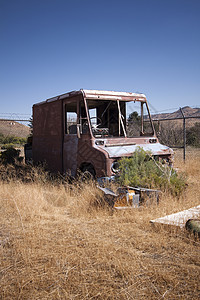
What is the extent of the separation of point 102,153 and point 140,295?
4.06 metres

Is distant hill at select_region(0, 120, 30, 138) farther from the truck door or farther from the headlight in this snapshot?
the headlight

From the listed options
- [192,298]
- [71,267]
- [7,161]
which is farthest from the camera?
[7,161]

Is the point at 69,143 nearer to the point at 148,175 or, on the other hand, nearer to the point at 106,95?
the point at 106,95

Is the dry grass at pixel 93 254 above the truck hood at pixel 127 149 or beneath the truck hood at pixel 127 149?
beneath

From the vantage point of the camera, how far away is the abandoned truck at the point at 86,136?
274 inches

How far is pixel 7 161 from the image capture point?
1168cm

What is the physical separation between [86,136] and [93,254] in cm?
393

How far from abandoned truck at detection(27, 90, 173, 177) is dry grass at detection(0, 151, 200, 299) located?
1312 mm

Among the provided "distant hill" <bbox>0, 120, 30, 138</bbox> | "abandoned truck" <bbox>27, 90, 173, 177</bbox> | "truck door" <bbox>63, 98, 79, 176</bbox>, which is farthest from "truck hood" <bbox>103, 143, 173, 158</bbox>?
"distant hill" <bbox>0, 120, 30, 138</bbox>

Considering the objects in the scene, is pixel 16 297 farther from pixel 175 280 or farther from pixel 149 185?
pixel 149 185

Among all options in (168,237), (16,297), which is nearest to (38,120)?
(168,237)

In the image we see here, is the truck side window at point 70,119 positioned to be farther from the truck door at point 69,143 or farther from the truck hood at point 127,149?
the truck hood at point 127,149

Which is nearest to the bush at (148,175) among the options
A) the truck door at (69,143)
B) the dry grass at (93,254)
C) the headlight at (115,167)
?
the headlight at (115,167)

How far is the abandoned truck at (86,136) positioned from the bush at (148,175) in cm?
32
